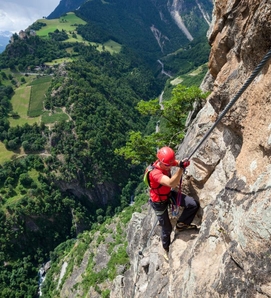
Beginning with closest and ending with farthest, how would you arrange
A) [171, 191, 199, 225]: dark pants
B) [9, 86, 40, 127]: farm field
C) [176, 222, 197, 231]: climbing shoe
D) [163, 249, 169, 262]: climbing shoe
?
1. [171, 191, 199, 225]: dark pants
2. [176, 222, 197, 231]: climbing shoe
3. [163, 249, 169, 262]: climbing shoe
4. [9, 86, 40, 127]: farm field

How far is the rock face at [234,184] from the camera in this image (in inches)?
290

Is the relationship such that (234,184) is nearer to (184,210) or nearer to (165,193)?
(165,193)

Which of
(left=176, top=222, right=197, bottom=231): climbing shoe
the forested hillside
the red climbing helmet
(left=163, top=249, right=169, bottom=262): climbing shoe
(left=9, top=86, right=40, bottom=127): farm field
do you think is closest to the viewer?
the red climbing helmet

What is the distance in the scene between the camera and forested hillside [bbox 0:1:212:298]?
74.6 m

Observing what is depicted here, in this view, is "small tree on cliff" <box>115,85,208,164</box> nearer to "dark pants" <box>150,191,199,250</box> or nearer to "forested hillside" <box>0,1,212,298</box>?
"dark pants" <box>150,191,199,250</box>

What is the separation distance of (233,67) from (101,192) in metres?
87.0

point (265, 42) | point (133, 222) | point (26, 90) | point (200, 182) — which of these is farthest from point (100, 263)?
point (26, 90)

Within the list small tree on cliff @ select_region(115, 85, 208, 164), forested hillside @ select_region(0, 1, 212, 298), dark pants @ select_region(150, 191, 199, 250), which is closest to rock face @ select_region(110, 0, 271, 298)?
dark pants @ select_region(150, 191, 199, 250)

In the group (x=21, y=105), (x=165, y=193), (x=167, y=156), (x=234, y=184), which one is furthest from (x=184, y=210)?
(x=21, y=105)

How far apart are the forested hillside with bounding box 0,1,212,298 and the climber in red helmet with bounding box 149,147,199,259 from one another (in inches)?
1707

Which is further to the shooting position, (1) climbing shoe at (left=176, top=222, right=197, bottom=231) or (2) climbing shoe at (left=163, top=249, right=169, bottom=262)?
(2) climbing shoe at (left=163, top=249, right=169, bottom=262)

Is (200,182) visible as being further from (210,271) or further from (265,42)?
(265,42)

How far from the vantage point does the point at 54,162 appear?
88.6 metres

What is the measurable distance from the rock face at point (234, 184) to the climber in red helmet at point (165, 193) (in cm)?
55
